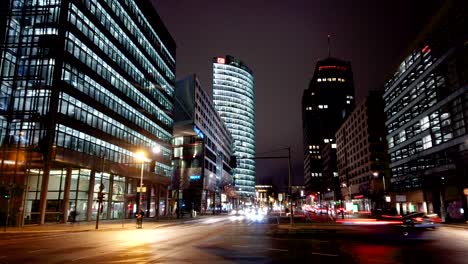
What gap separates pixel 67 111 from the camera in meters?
41.8

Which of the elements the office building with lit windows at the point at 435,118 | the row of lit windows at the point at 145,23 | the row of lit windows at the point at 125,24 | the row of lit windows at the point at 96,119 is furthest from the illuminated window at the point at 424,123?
the row of lit windows at the point at 145,23

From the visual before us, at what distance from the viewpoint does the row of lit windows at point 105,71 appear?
4427 cm

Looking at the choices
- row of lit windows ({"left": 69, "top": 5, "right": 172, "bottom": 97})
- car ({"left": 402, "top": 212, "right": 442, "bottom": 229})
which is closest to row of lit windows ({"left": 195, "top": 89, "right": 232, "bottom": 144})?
row of lit windows ({"left": 69, "top": 5, "right": 172, "bottom": 97})

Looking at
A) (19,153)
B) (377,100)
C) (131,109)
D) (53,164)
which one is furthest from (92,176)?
(377,100)

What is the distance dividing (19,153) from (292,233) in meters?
31.1

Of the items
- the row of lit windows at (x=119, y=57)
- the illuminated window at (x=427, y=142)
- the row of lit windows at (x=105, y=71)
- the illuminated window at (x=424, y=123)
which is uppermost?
the row of lit windows at (x=119, y=57)

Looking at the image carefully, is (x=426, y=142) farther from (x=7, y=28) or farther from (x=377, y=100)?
(x=7, y=28)

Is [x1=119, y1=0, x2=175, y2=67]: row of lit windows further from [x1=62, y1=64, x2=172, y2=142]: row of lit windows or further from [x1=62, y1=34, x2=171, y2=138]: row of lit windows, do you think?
[x1=62, y1=64, x2=172, y2=142]: row of lit windows

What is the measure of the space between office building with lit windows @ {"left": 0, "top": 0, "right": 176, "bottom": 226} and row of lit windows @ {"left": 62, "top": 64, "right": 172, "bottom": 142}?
136 mm

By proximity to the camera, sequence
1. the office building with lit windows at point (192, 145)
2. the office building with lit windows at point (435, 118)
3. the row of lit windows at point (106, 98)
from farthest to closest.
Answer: the office building with lit windows at point (192, 145)
the office building with lit windows at point (435, 118)
the row of lit windows at point (106, 98)

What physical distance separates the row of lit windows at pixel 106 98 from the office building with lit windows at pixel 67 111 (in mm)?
136

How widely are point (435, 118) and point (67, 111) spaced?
57.5 m

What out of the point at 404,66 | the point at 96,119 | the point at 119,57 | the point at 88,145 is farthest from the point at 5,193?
the point at 404,66

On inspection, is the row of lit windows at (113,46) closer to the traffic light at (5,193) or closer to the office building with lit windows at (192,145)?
the traffic light at (5,193)
